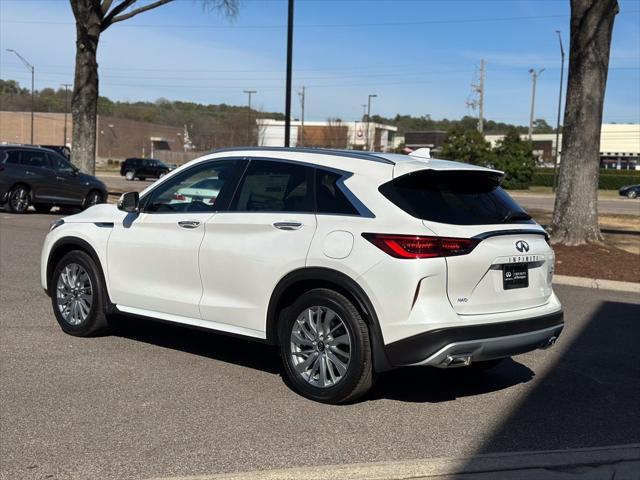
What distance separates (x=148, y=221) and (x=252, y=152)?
3.74 ft

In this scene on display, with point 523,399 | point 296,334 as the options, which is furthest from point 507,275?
point 296,334

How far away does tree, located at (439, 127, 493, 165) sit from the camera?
2406 inches

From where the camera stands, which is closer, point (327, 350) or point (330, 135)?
point (327, 350)

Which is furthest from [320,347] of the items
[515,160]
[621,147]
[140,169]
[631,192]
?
[621,147]

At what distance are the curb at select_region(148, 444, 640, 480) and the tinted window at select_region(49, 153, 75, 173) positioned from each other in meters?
17.0

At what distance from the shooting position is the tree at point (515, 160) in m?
60.1

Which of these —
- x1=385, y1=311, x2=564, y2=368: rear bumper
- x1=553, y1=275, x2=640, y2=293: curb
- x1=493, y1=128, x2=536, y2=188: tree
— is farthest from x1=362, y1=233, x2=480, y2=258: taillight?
x1=493, y1=128, x2=536, y2=188: tree

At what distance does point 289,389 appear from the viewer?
5582 mm

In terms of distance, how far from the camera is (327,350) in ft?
17.0

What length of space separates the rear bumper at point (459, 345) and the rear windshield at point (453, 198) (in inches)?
28.8

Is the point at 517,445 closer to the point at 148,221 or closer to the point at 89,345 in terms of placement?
the point at 148,221

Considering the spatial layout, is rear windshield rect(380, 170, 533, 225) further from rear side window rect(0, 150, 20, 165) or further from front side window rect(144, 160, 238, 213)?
rear side window rect(0, 150, 20, 165)

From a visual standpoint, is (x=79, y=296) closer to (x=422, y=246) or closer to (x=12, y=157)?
(x=422, y=246)

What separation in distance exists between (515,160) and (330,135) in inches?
869
